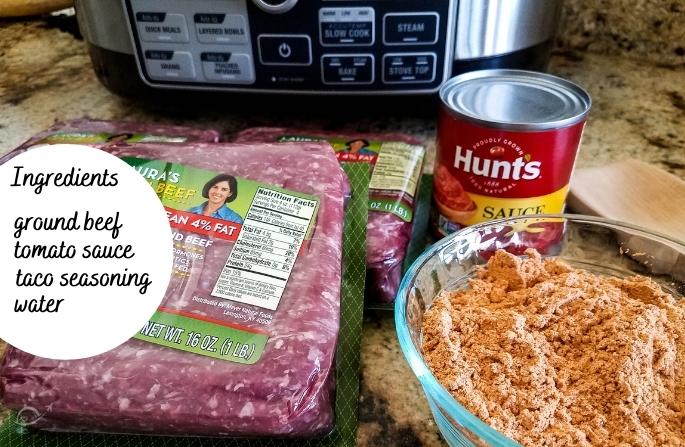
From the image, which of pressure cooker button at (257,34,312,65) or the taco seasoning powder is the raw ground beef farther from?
pressure cooker button at (257,34,312,65)

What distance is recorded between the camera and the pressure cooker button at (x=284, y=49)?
0.64m

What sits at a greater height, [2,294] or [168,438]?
[2,294]

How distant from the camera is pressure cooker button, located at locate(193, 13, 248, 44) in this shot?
2.06ft

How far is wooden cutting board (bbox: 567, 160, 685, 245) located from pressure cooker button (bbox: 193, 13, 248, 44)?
376 mm

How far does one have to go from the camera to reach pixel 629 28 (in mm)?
899

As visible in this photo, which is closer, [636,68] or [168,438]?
[168,438]

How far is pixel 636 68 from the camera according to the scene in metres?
0.90

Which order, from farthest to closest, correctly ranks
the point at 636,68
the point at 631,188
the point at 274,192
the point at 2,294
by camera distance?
the point at 636,68 < the point at 631,188 < the point at 274,192 < the point at 2,294

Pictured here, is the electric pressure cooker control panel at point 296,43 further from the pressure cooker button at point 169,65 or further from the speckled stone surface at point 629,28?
the speckled stone surface at point 629,28

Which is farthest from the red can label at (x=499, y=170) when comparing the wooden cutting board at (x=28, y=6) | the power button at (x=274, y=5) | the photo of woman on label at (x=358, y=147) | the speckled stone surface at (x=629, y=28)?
the wooden cutting board at (x=28, y=6)

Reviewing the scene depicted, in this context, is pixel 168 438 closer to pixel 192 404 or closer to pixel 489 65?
pixel 192 404

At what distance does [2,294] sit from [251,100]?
1.27 ft

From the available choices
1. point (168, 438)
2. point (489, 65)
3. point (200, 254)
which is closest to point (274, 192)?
point (200, 254)

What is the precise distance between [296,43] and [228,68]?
0.27 feet
